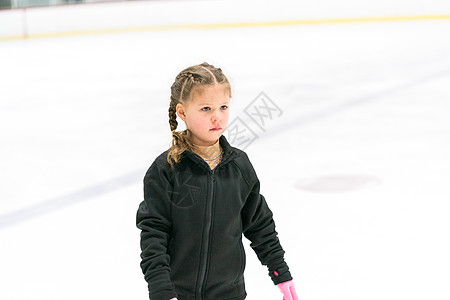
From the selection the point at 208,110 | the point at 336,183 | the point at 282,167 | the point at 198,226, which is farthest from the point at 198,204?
the point at 282,167

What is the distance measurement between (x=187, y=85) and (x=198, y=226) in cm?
27

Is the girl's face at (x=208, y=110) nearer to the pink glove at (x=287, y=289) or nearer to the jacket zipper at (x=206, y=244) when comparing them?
the jacket zipper at (x=206, y=244)

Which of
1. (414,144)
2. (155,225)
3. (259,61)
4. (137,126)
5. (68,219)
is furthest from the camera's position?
(259,61)

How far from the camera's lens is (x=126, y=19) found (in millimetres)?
12242

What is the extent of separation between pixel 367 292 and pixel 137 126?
9.51 feet

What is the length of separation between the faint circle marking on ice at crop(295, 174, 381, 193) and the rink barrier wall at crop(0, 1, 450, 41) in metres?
8.31

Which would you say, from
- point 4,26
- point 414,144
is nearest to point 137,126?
point 414,144

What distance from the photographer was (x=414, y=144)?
13.1ft

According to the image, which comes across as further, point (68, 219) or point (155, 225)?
point (68, 219)

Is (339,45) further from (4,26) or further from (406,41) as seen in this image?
(4,26)

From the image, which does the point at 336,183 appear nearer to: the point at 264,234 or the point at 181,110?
the point at 264,234

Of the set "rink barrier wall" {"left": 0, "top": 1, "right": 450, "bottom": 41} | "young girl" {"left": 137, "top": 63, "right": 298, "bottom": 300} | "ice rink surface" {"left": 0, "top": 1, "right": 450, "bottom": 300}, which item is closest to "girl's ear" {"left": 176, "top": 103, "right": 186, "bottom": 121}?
"young girl" {"left": 137, "top": 63, "right": 298, "bottom": 300}

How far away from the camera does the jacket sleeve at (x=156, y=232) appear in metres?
1.34

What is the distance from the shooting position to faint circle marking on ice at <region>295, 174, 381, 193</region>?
10.7ft
